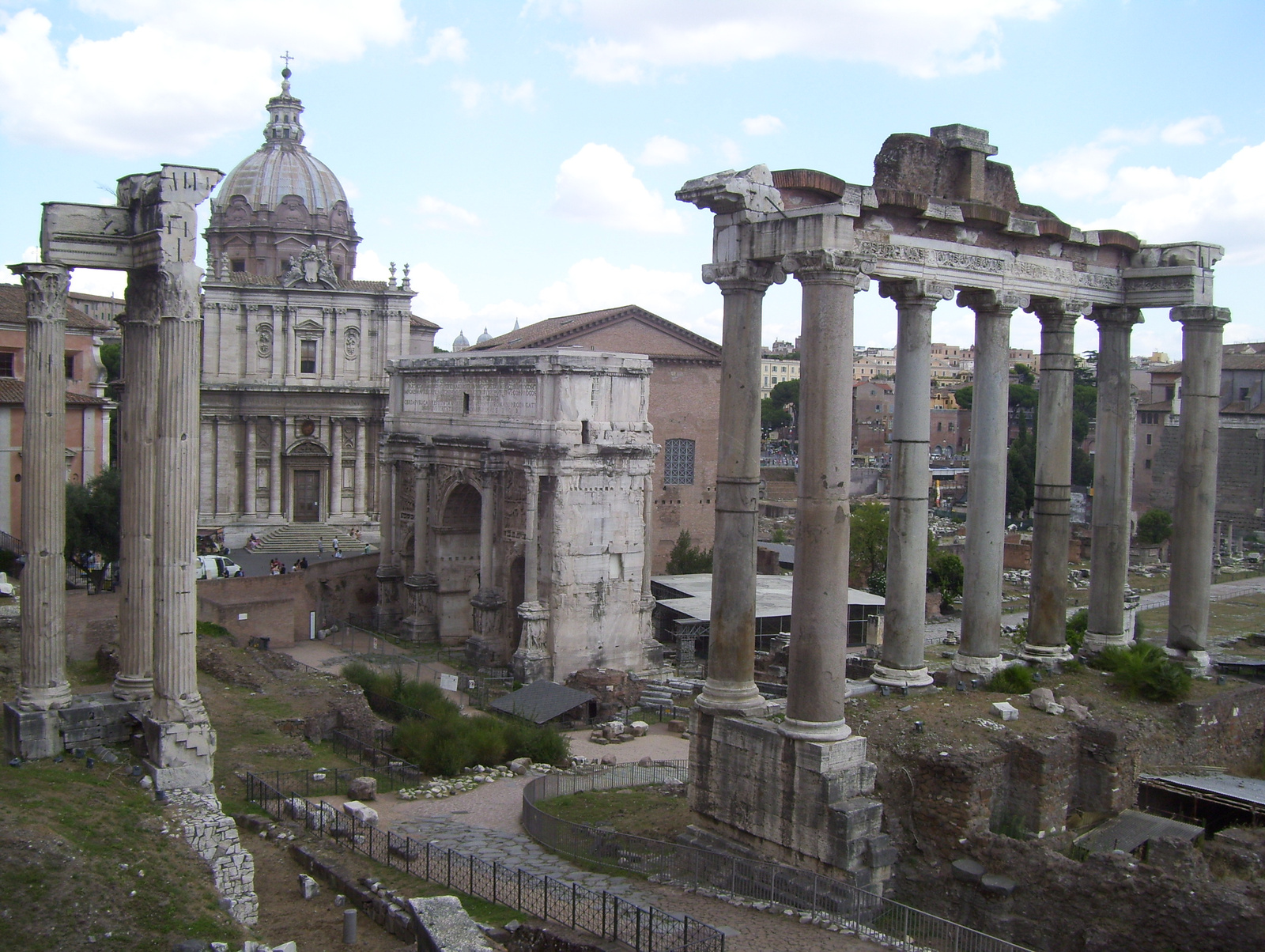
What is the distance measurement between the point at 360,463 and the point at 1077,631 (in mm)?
30007

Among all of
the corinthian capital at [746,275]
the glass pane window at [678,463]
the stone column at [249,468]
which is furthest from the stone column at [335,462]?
the corinthian capital at [746,275]

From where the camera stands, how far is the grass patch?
1380 centimetres

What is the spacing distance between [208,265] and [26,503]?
32.2 metres

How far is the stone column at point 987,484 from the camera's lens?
14.8 m

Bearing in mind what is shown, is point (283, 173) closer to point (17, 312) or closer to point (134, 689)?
point (17, 312)

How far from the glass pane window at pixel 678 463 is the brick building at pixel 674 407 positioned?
33 millimetres

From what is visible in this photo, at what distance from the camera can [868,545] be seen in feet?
141

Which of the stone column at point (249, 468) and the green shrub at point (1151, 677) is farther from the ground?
the stone column at point (249, 468)

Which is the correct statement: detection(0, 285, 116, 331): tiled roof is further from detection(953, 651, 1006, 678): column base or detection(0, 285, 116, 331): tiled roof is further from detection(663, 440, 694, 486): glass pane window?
detection(953, 651, 1006, 678): column base

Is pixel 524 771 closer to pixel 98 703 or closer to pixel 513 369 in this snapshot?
pixel 98 703

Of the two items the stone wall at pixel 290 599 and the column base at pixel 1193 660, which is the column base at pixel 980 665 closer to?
the column base at pixel 1193 660

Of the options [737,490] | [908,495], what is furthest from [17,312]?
[908,495]

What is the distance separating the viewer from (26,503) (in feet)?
46.6

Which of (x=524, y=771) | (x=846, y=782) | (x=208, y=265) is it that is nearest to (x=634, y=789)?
(x=524, y=771)
